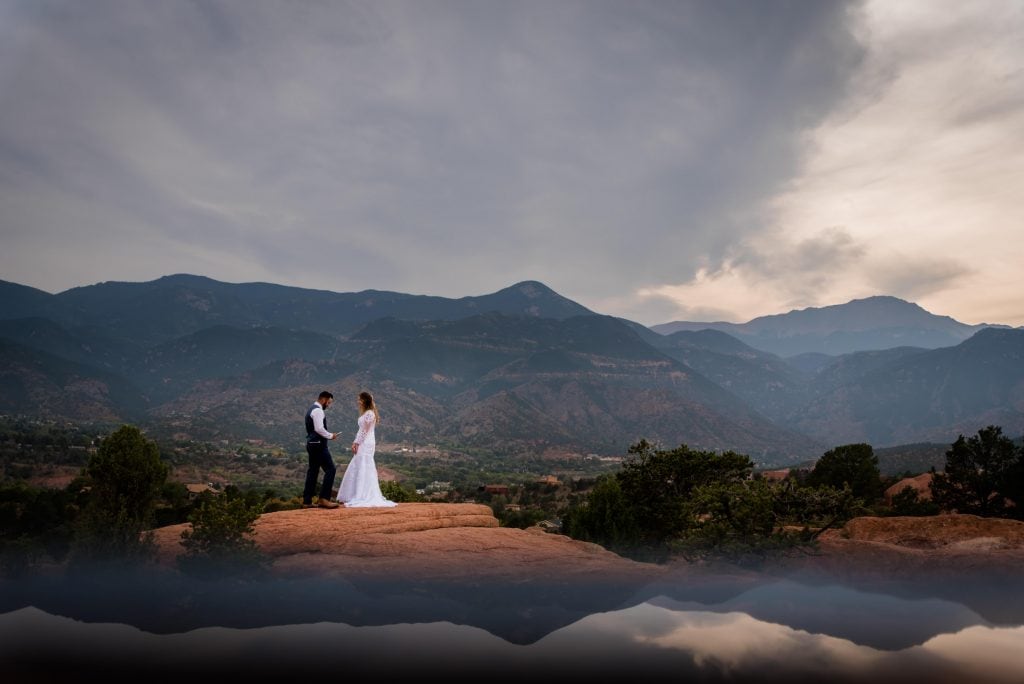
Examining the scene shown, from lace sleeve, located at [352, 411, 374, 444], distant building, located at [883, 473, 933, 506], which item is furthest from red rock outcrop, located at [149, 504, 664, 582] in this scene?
distant building, located at [883, 473, 933, 506]

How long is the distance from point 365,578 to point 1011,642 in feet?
28.9

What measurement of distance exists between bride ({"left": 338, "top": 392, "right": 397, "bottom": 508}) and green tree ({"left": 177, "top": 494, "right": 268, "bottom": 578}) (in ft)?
16.8

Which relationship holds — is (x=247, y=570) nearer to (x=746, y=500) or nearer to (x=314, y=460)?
(x=314, y=460)

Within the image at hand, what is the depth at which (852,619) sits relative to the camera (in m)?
7.55

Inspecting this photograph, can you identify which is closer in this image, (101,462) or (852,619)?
(852,619)

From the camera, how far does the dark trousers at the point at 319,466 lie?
14930 mm

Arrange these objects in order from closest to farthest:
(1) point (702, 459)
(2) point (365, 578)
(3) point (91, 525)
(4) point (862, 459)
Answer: (2) point (365, 578) < (3) point (91, 525) < (1) point (702, 459) < (4) point (862, 459)

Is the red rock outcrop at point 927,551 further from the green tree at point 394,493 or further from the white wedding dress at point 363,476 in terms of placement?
the green tree at point 394,493

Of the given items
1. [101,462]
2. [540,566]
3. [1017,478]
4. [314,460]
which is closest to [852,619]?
[540,566]

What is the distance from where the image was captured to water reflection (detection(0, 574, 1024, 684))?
5910mm

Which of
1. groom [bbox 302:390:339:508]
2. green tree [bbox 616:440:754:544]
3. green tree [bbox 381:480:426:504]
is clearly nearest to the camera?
groom [bbox 302:390:339:508]

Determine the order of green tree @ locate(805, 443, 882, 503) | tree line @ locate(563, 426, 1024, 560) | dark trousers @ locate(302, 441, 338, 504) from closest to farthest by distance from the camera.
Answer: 1. dark trousers @ locate(302, 441, 338, 504)
2. tree line @ locate(563, 426, 1024, 560)
3. green tree @ locate(805, 443, 882, 503)

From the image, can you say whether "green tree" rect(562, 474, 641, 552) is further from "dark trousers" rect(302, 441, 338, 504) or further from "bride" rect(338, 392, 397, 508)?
"dark trousers" rect(302, 441, 338, 504)

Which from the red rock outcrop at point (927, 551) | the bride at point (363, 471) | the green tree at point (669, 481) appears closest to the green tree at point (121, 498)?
the bride at point (363, 471)
